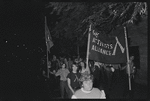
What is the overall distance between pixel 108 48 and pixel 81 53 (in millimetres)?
17764

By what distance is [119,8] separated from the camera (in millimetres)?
8562

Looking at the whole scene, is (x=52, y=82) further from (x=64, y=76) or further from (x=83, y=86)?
(x=83, y=86)

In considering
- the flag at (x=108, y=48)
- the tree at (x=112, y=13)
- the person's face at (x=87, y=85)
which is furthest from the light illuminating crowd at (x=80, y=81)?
the tree at (x=112, y=13)

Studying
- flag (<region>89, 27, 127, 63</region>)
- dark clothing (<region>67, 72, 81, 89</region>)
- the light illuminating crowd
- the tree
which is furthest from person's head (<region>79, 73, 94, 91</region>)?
the tree

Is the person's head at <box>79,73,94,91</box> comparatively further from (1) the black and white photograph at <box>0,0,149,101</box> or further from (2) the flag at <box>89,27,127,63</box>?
(2) the flag at <box>89,27,127,63</box>

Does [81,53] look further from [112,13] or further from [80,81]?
[80,81]

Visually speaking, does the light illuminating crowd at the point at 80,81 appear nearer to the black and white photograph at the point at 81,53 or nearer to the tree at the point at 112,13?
the black and white photograph at the point at 81,53

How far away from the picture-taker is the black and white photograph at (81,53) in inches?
279

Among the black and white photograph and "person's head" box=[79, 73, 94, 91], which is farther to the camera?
the black and white photograph

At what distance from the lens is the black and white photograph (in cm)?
709

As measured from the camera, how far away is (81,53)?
2484 cm

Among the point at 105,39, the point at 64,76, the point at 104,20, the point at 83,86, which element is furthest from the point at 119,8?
the point at 83,86

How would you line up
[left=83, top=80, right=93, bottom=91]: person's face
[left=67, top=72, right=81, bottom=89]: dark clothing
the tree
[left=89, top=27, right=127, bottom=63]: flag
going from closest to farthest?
[left=83, top=80, right=93, bottom=91]: person's face → [left=89, top=27, right=127, bottom=63]: flag → [left=67, top=72, right=81, bottom=89]: dark clothing → the tree

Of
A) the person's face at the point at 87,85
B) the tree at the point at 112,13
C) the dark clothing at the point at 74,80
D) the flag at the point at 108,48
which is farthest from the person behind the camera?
the tree at the point at 112,13
